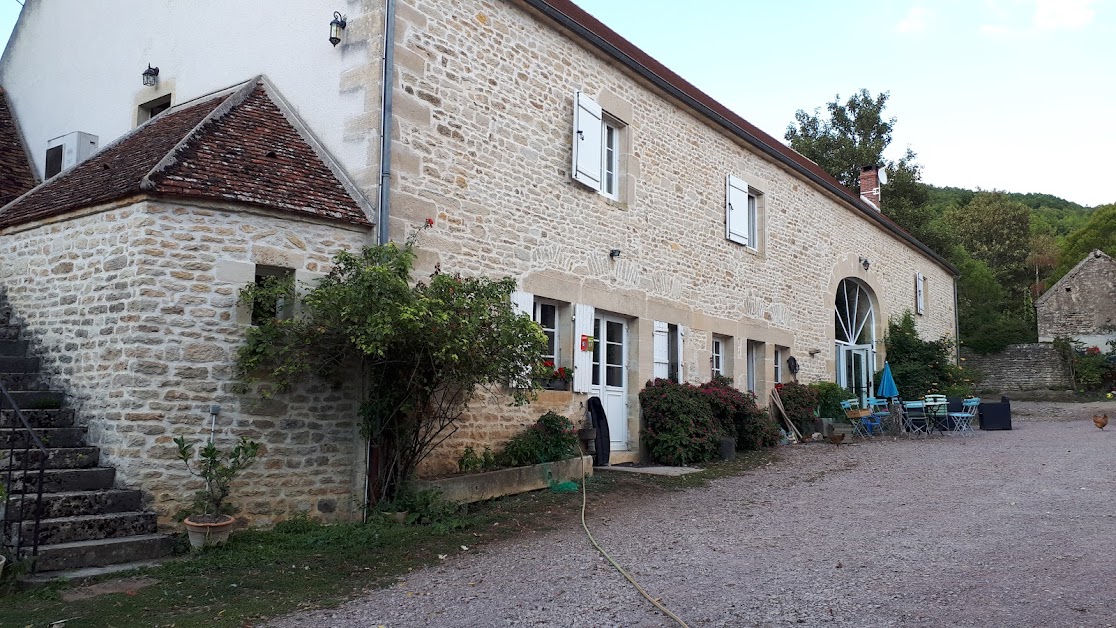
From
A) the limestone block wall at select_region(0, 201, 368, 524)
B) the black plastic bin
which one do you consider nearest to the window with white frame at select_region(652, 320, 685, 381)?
the limestone block wall at select_region(0, 201, 368, 524)

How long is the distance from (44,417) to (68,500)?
1.04m

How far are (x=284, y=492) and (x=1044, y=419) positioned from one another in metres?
16.8

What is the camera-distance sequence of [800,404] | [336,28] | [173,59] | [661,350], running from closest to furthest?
[336,28]
[173,59]
[661,350]
[800,404]

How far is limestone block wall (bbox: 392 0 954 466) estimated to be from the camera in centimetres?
796

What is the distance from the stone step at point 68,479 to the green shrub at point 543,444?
3.46m

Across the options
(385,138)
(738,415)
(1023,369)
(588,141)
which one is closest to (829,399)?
(738,415)

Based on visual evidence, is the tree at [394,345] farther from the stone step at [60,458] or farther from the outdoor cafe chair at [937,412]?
the outdoor cafe chair at [937,412]

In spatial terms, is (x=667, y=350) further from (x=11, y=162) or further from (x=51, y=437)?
(x=11, y=162)

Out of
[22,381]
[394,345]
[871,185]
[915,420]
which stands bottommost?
[915,420]

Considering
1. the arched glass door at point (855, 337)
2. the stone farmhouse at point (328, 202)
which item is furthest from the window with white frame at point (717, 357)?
the arched glass door at point (855, 337)

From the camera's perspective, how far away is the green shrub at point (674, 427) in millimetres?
10398

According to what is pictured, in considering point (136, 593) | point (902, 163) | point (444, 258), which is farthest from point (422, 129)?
point (902, 163)

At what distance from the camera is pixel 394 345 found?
21.9ft

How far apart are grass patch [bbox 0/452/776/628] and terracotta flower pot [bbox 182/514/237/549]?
0.07 meters
